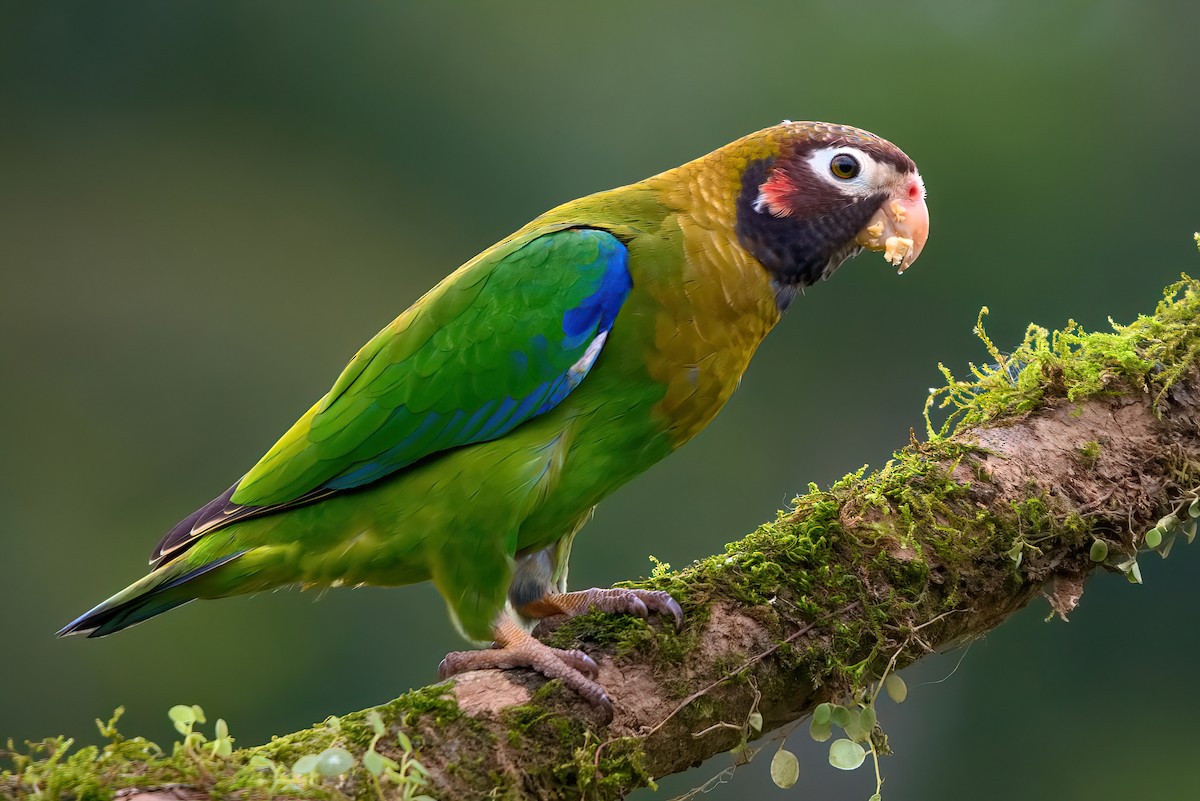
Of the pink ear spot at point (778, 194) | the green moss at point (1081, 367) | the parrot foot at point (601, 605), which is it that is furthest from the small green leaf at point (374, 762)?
the pink ear spot at point (778, 194)

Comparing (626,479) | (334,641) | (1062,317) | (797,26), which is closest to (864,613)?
(626,479)

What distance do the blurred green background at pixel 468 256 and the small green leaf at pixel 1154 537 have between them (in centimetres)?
738

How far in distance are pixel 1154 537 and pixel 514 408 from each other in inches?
77.5

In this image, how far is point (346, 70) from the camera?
57.2 feet

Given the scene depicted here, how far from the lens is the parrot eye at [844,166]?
4039 millimetres

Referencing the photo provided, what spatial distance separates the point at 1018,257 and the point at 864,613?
1292 centimetres

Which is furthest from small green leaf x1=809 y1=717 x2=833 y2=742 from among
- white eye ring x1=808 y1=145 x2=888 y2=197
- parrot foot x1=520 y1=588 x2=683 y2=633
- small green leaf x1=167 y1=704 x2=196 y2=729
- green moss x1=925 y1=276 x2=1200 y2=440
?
white eye ring x1=808 y1=145 x2=888 y2=197

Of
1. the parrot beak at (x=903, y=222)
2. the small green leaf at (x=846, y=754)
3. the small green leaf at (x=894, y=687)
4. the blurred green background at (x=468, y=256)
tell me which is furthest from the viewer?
the blurred green background at (x=468, y=256)

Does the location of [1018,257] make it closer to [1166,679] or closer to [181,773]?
[1166,679]

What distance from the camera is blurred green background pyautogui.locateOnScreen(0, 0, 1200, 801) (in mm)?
13039

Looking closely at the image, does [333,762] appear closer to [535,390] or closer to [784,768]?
[784,768]

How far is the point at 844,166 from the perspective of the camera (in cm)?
404

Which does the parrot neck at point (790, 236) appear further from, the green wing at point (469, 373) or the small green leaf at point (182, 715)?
the small green leaf at point (182, 715)

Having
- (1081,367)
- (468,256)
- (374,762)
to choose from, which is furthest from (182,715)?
(468,256)
